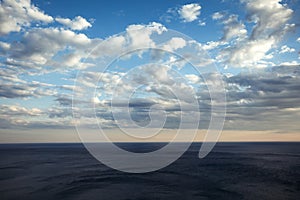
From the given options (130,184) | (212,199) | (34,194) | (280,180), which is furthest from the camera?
(280,180)

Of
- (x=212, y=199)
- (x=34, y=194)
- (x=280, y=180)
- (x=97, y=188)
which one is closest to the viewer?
(x=212, y=199)

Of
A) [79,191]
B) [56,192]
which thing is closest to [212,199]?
[79,191]

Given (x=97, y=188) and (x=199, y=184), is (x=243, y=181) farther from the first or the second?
(x=97, y=188)

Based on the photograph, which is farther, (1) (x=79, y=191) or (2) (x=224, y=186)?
(2) (x=224, y=186)

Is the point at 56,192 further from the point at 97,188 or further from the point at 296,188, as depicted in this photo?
the point at 296,188

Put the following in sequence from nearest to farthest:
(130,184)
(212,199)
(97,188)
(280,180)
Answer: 1. (212,199)
2. (97,188)
3. (130,184)
4. (280,180)

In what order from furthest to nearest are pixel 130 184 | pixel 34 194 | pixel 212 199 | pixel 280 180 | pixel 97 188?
pixel 280 180 → pixel 130 184 → pixel 97 188 → pixel 34 194 → pixel 212 199

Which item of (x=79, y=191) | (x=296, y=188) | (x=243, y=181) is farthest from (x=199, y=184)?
(x=79, y=191)

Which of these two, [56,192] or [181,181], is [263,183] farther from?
[56,192]

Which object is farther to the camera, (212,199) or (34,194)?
(34,194)
